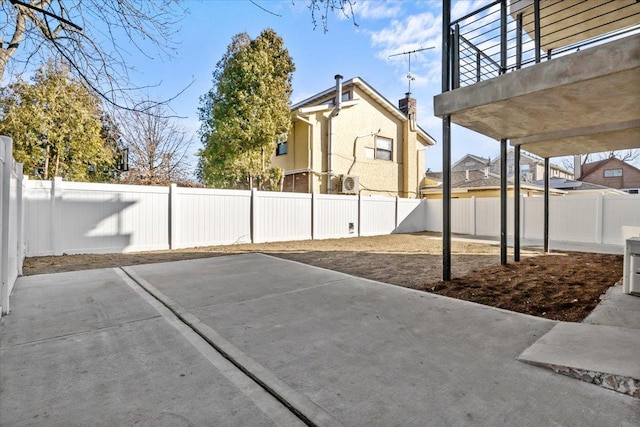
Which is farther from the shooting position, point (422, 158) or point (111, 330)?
point (422, 158)

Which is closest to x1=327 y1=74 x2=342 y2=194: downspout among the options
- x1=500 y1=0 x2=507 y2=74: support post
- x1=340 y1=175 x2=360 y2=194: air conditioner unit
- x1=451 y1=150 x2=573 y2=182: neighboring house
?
x1=340 y1=175 x2=360 y2=194: air conditioner unit

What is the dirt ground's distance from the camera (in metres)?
4.35

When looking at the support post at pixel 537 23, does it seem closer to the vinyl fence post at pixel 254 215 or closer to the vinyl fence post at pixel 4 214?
the vinyl fence post at pixel 4 214

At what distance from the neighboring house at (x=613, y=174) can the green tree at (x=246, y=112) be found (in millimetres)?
31874

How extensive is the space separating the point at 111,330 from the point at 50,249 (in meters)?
5.80

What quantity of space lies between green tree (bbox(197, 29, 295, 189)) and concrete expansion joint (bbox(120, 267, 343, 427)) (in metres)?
9.22

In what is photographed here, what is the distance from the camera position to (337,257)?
7984 mm

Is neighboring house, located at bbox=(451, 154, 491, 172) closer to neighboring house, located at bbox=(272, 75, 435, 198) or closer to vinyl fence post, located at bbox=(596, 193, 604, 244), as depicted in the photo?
neighboring house, located at bbox=(272, 75, 435, 198)

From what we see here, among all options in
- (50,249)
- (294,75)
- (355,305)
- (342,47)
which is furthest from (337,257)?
(294,75)

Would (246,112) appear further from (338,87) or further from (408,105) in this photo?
(408,105)

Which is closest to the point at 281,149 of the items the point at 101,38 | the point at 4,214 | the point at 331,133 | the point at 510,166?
the point at 331,133

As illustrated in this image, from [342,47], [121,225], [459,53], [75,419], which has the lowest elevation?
[75,419]

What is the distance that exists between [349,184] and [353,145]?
2.21 meters

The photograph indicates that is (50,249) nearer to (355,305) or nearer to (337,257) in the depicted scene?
(337,257)
